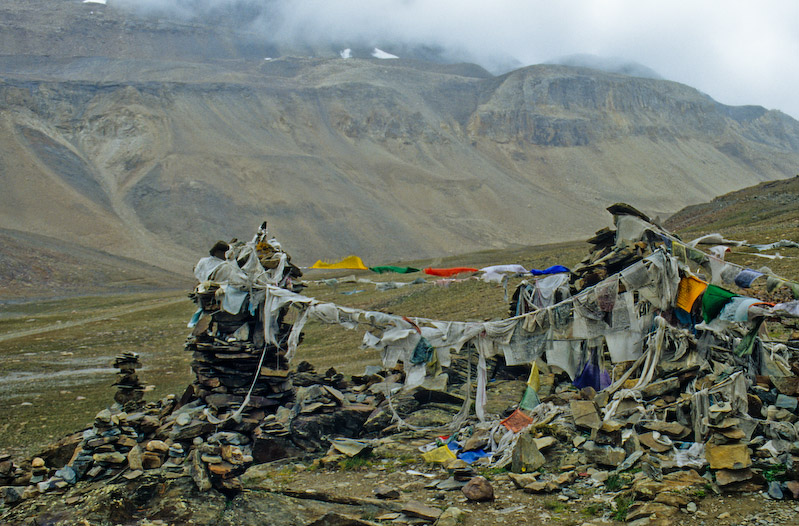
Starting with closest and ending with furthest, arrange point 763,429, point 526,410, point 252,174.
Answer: point 763,429
point 526,410
point 252,174

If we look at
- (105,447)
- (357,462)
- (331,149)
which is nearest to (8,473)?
(105,447)

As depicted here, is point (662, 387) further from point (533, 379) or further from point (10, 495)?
point (10, 495)

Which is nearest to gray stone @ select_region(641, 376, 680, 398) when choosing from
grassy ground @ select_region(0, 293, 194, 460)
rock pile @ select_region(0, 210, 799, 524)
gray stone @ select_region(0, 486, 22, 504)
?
rock pile @ select_region(0, 210, 799, 524)

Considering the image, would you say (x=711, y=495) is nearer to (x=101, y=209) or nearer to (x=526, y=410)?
(x=526, y=410)

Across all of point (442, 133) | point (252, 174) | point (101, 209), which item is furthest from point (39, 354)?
point (442, 133)

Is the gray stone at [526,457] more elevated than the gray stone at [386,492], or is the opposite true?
the gray stone at [526,457]

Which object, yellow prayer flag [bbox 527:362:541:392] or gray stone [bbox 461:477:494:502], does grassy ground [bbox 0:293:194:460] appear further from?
yellow prayer flag [bbox 527:362:541:392]

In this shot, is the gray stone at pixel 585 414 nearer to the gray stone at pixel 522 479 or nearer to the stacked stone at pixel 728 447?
the gray stone at pixel 522 479

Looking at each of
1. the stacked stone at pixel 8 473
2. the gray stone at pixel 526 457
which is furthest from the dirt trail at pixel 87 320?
the gray stone at pixel 526 457

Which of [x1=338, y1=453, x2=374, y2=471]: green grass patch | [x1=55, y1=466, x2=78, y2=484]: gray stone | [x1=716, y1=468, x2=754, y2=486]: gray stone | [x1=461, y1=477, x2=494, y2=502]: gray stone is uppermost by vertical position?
[x1=716, y1=468, x2=754, y2=486]: gray stone

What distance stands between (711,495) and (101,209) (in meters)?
84.4

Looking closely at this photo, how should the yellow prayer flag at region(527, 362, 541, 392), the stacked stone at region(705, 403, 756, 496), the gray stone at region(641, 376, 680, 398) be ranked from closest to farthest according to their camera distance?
the stacked stone at region(705, 403, 756, 496), the gray stone at region(641, 376, 680, 398), the yellow prayer flag at region(527, 362, 541, 392)

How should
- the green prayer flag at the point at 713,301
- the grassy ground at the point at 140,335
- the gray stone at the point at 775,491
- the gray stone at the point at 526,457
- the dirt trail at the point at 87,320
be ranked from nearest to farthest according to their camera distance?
1. the gray stone at the point at 775,491
2. the gray stone at the point at 526,457
3. the green prayer flag at the point at 713,301
4. the grassy ground at the point at 140,335
5. the dirt trail at the point at 87,320

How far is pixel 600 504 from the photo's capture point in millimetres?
7855
